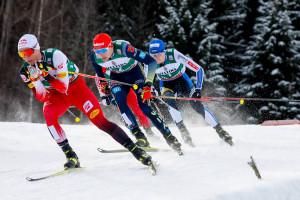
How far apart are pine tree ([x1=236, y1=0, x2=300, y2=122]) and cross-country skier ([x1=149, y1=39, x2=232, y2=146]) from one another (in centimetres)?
1143

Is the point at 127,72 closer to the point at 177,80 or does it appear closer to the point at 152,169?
the point at 177,80

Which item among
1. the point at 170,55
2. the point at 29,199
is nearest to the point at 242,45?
the point at 170,55

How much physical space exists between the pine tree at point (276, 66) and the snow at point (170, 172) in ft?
34.3

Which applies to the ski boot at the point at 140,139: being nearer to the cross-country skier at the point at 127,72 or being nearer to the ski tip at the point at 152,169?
the cross-country skier at the point at 127,72

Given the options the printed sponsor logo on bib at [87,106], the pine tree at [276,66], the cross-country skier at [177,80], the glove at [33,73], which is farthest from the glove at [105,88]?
the pine tree at [276,66]

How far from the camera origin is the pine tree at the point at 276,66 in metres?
17.0

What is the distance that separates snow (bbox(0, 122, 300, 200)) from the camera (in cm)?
358

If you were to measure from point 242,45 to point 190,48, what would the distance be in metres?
4.12

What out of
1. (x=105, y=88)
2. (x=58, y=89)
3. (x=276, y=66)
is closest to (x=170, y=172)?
(x=58, y=89)

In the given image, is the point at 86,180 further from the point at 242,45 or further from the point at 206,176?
the point at 242,45

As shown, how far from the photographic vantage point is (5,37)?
2255 centimetres

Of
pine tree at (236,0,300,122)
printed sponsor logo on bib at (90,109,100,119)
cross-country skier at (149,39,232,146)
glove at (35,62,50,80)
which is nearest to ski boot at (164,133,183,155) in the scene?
cross-country skier at (149,39,232,146)

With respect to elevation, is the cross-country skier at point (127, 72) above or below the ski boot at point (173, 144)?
above

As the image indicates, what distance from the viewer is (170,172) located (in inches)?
170
